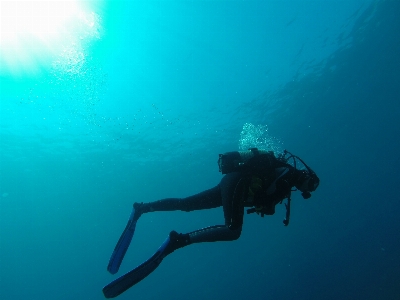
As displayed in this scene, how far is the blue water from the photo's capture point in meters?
17.7

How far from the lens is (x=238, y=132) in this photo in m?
30.7

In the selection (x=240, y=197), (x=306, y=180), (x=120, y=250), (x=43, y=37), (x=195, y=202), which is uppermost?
(x=43, y=37)

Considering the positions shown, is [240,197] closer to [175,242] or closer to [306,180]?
[306,180]

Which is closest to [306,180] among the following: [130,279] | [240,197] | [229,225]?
[240,197]

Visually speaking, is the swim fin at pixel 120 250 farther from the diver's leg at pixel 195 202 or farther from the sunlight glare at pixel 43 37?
the sunlight glare at pixel 43 37

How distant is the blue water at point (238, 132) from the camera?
17719 mm

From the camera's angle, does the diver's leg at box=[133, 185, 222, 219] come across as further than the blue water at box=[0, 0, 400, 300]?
No

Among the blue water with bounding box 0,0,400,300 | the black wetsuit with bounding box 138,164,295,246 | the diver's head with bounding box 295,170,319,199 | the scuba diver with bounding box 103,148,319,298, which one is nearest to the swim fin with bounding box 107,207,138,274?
the scuba diver with bounding box 103,148,319,298

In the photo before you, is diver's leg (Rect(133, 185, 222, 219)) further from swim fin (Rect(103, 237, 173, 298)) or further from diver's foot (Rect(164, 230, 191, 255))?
swim fin (Rect(103, 237, 173, 298))

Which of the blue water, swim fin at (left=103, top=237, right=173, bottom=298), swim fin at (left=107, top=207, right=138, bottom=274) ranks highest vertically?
the blue water

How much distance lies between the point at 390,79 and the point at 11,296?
97567 mm

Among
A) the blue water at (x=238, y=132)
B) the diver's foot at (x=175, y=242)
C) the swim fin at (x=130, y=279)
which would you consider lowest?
the swim fin at (x=130, y=279)

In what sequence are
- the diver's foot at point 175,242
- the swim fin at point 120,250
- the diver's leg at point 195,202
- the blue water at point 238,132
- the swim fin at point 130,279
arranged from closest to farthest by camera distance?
the swim fin at point 130,279, the diver's foot at point 175,242, the swim fin at point 120,250, the diver's leg at point 195,202, the blue water at point 238,132

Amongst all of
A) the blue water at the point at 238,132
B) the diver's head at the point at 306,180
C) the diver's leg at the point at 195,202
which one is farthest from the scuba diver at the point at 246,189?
the blue water at the point at 238,132
